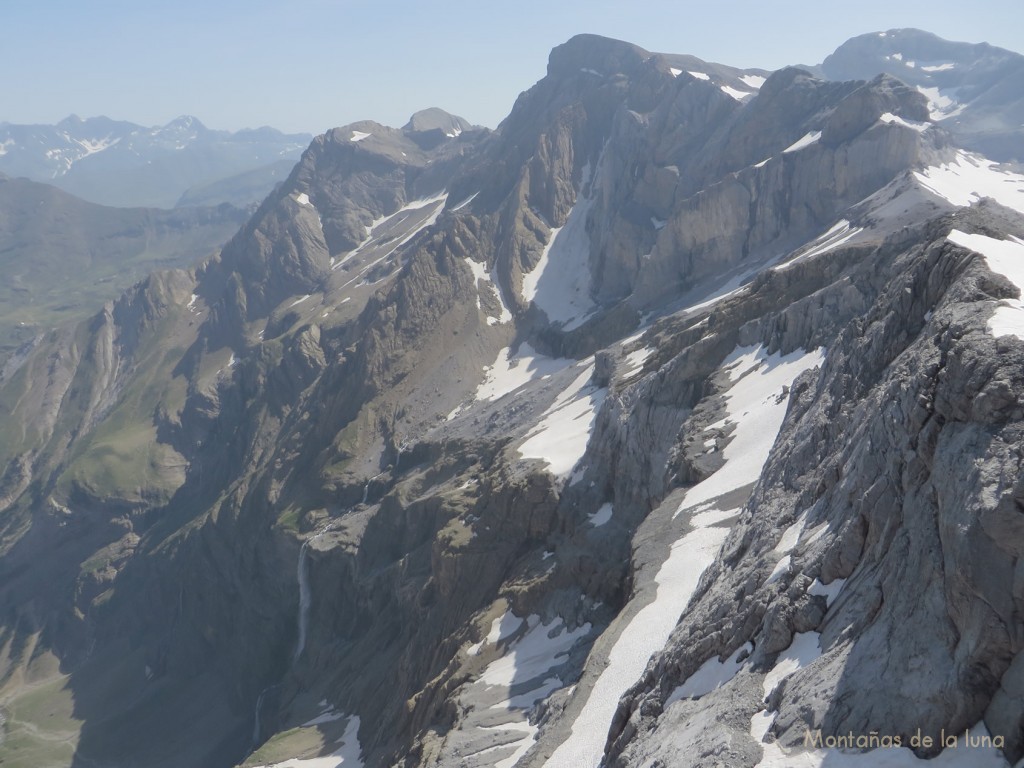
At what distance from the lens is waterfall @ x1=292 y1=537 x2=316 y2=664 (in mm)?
106375

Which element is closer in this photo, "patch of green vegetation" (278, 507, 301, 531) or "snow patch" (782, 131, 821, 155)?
"snow patch" (782, 131, 821, 155)

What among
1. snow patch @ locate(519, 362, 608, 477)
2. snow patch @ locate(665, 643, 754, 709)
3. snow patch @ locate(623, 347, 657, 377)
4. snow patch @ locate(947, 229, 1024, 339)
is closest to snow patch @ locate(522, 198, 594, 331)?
snow patch @ locate(519, 362, 608, 477)

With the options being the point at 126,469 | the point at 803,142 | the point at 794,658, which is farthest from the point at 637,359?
the point at 126,469

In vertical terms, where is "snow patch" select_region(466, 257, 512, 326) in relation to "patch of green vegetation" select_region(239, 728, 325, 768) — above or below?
above

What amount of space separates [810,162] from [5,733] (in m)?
145

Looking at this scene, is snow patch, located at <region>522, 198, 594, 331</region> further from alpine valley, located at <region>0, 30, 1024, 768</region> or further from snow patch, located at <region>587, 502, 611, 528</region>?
snow patch, located at <region>587, 502, 611, 528</region>

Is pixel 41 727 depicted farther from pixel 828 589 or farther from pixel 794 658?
pixel 828 589

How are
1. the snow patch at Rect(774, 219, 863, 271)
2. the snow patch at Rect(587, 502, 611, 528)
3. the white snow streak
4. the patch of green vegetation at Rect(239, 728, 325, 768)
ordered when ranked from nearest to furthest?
the white snow streak, the snow patch at Rect(587, 502, 611, 528), the patch of green vegetation at Rect(239, 728, 325, 768), the snow patch at Rect(774, 219, 863, 271)

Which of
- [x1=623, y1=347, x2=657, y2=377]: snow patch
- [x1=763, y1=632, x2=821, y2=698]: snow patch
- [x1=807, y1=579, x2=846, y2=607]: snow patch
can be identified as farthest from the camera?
[x1=623, y1=347, x2=657, y2=377]: snow patch

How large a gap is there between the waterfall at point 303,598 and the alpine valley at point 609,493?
1578 mm

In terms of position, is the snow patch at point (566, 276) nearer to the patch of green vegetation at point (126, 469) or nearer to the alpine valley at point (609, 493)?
the alpine valley at point (609, 493)

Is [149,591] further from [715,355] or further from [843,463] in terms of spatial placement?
[843,463]

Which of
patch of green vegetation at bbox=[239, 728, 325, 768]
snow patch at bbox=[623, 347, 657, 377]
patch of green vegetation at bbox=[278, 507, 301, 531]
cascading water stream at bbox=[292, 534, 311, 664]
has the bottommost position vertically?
cascading water stream at bbox=[292, 534, 311, 664]

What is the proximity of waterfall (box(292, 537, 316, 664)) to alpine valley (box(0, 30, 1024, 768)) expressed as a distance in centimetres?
158
